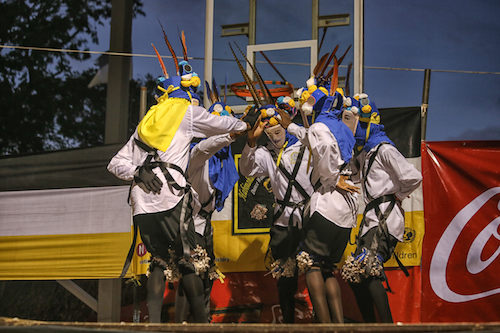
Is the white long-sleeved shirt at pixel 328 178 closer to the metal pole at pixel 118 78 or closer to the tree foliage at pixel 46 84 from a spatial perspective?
the metal pole at pixel 118 78

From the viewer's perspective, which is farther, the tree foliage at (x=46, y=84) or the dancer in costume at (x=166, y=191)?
the tree foliage at (x=46, y=84)

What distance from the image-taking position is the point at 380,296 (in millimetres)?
4270

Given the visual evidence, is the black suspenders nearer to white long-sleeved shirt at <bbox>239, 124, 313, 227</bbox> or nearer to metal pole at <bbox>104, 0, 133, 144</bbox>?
white long-sleeved shirt at <bbox>239, 124, 313, 227</bbox>

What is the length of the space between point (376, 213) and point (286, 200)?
2.15 feet

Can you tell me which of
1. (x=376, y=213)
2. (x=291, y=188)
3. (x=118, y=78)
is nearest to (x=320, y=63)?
(x=291, y=188)

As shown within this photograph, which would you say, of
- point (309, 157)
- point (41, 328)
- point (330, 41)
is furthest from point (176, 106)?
point (330, 41)

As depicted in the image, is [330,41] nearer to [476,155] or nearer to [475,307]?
[476,155]

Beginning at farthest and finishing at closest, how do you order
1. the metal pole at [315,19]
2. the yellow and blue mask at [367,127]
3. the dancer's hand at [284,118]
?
the metal pole at [315,19], the yellow and blue mask at [367,127], the dancer's hand at [284,118]

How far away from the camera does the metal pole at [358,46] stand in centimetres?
555

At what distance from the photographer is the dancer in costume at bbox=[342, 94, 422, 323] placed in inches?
169

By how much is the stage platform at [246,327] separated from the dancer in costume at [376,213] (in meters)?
1.64

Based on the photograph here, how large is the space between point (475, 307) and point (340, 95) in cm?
205

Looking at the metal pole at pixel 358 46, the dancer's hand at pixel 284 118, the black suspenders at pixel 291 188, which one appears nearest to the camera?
the dancer's hand at pixel 284 118

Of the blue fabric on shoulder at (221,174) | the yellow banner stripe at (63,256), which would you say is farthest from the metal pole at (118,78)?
the blue fabric on shoulder at (221,174)
